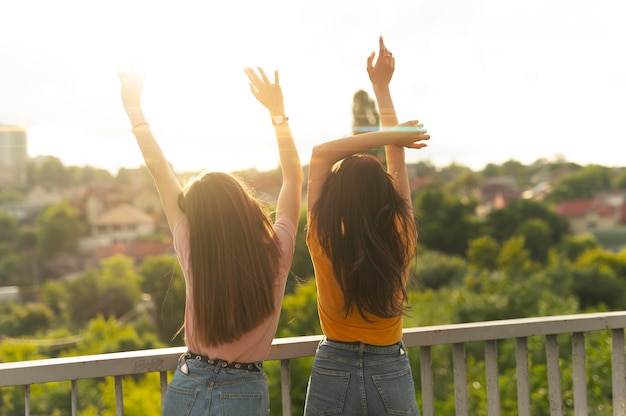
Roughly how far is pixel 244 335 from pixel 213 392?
5.8 inches

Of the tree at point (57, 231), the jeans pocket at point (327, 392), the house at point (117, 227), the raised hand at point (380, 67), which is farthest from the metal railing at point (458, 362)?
the tree at point (57, 231)

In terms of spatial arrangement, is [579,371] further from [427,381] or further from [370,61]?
[370,61]

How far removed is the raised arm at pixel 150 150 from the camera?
65.3 inches

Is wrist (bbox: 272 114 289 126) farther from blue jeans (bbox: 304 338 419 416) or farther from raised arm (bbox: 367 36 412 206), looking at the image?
blue jeans (bbox: 304 338 419 416)

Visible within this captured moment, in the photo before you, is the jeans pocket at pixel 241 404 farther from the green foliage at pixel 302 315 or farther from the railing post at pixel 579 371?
the green foliage at pixel 302 315

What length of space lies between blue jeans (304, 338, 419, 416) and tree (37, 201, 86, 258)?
2779 inches

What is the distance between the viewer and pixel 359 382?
5.52 feet

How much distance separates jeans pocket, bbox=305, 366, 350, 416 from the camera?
169cm

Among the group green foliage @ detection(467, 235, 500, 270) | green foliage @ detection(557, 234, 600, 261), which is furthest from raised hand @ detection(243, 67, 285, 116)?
green foliage @ detection(557, 234, 600, 261)

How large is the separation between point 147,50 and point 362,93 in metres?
36.8

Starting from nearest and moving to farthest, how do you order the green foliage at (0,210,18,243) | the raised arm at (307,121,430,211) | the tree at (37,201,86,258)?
the raised arm at (307,121,430,211) → the tree at (37,201,86,258) → the green foliage at (0,210,18,243)

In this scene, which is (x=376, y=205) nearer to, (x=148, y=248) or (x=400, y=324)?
(x=400, y=324)

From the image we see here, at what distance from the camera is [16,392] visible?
27.8m

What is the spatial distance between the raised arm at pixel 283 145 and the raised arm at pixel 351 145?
0.05 metres
